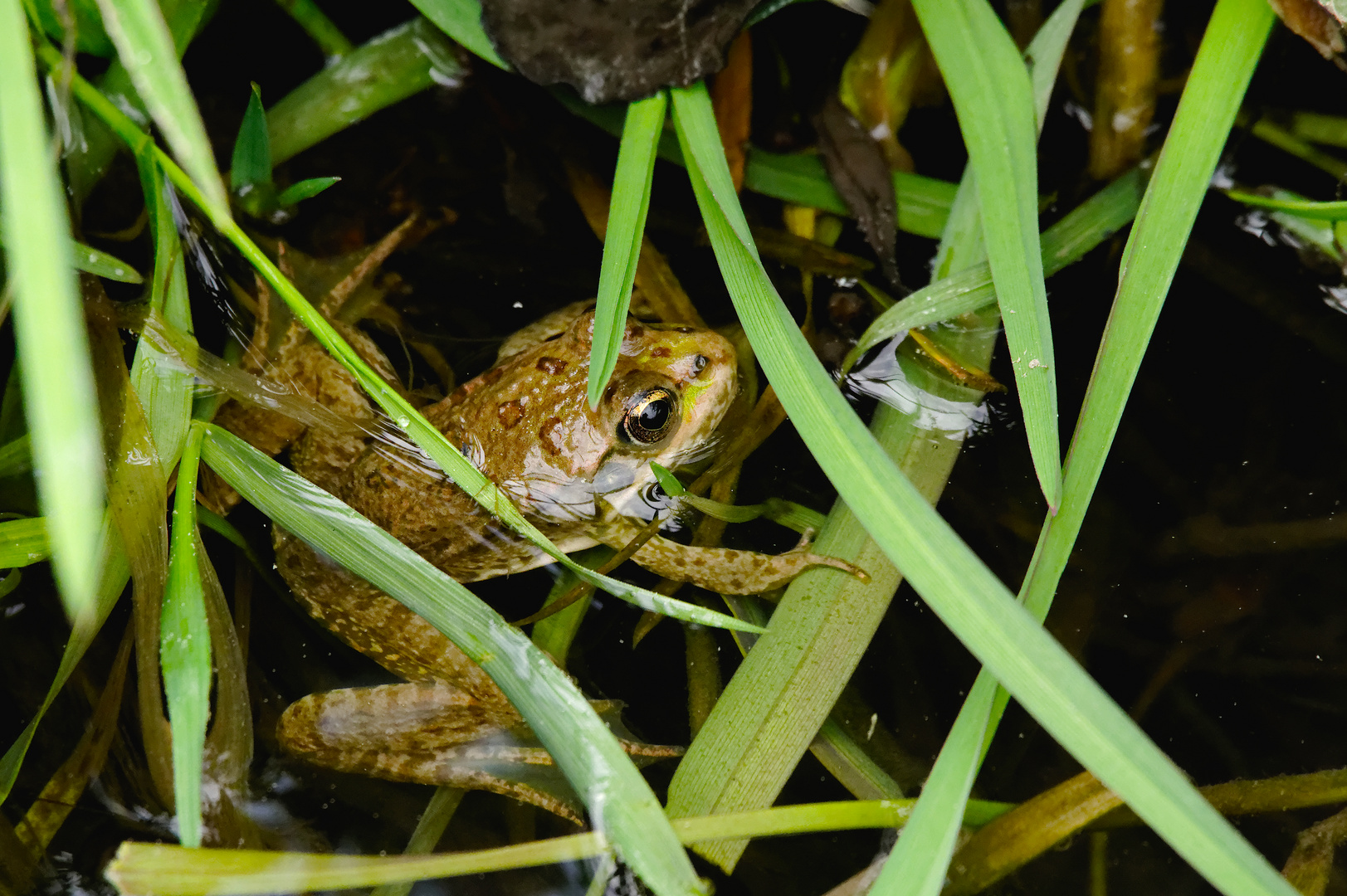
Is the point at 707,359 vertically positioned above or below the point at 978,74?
below

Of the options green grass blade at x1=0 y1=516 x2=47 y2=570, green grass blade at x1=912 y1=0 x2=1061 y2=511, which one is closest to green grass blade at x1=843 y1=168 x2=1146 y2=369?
green grass blade at x1=912 y1=0 x2=1061 y2=511

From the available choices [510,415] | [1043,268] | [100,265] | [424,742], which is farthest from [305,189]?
[1043,268]

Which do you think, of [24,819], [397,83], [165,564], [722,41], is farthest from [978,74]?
[24,819]

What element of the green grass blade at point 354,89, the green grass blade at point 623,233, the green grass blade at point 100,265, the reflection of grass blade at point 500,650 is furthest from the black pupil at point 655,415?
the green grass blade at point 100,265

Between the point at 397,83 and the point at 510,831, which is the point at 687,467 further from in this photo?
the point at 397,83

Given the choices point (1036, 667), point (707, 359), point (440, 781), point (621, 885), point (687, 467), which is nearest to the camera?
point (1036, 667)

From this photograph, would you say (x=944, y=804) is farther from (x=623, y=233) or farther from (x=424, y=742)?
(x=424, y=742)

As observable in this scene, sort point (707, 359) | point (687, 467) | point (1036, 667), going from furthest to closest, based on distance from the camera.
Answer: point (687, 467), point (707, 359), point (1036, 667)

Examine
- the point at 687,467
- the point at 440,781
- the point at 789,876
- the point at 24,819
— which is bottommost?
the point at 789,876
